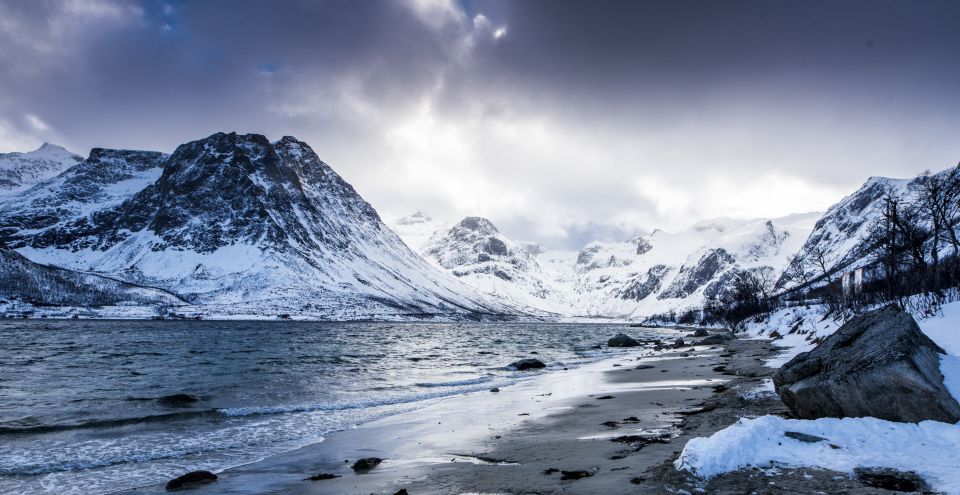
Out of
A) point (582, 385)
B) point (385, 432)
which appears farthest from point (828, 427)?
point (582, 385)

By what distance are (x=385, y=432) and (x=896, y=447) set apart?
588 inches

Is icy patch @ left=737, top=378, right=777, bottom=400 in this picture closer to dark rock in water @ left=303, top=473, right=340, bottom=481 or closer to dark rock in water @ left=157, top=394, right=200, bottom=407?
dark rock in water @ left=303, top=473, right=340, bottom=481

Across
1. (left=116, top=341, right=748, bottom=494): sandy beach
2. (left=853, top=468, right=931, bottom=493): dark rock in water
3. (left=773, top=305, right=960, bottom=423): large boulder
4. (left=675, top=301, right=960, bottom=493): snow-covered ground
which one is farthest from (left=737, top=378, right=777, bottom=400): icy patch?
(left=853, top=468, right=931, bottom=493): dark rock in water

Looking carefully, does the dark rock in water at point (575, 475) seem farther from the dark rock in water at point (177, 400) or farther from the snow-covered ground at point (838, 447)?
the dark rock in water at point (177, 400)

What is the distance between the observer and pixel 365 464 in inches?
530

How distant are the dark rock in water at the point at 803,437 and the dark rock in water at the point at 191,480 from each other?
1348cm

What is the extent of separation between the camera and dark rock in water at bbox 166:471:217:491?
12047mm

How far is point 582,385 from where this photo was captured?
103 ft

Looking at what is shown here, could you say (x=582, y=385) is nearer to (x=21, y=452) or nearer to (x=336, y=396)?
(x=336, y=396)

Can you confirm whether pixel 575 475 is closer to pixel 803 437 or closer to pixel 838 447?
pixel 803 437

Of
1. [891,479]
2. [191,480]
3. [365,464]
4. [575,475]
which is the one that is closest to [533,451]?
[575,475]

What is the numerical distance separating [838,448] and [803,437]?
59 centimetres

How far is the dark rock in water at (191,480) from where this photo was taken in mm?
12047

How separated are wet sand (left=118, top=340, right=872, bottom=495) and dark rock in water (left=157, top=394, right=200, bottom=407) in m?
10.6
